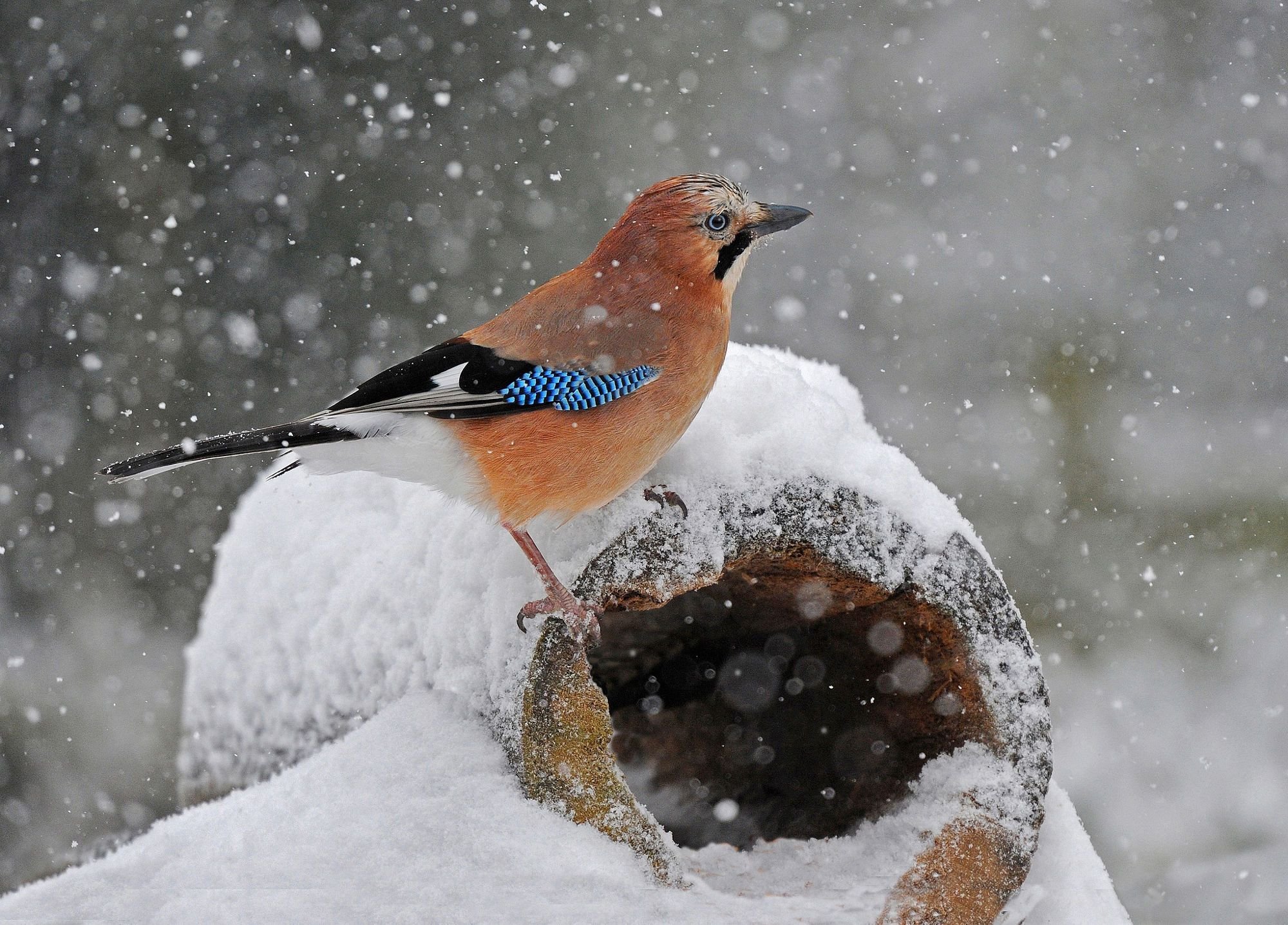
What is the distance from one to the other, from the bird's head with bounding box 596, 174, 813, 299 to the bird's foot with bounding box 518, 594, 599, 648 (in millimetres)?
858

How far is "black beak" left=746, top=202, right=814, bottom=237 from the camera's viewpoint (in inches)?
109

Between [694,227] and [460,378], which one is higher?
[694,227]

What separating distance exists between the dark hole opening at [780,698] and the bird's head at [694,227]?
727 millimetres

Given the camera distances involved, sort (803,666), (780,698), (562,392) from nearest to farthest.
Answer: (562,392)
(803,666)
(780,698)

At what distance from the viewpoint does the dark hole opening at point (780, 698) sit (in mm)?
2381

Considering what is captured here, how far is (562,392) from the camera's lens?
8.21 feet

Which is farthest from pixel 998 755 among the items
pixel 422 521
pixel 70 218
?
pixel 70 218

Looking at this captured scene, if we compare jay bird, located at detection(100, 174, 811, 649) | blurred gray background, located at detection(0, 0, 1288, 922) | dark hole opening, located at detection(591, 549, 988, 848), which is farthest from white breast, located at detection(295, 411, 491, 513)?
blurred gray background, located at detection(0, 0, 1288, 922)

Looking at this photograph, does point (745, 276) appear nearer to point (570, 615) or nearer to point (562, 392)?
point (562, 392)

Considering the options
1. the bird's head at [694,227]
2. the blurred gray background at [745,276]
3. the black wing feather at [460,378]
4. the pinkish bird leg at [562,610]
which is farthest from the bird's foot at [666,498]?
the blurred gray background at [745,276]

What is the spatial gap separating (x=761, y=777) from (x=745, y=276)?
473cm

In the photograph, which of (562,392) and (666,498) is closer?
(666,498)

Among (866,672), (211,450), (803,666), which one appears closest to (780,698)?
(803,666)

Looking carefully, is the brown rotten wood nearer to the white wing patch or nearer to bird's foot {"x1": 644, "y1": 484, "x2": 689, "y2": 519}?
bird's foot {"x1": 644, "y1": 484, "x2": 689, "y2": 519}
